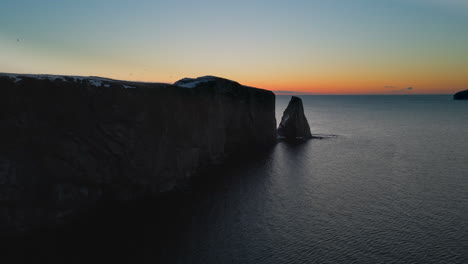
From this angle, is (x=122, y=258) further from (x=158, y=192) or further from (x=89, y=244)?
(x=158, y=192)

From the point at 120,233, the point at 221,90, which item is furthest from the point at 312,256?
the point at 221,90

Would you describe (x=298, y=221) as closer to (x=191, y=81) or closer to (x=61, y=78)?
(x=61, y=78)

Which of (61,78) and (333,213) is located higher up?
(61,78)

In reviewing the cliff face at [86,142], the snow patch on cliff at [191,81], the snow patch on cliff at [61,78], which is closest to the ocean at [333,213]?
the cliff face at [86,142]

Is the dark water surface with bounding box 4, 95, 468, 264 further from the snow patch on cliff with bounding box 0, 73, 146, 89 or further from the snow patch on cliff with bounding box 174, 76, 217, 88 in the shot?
the snow patch on cliff with bounding box 174, 76, 217, 88

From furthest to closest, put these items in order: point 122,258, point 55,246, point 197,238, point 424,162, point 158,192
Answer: point 424,162, point 158,192, point 197,238, point 55,246, point 122,258

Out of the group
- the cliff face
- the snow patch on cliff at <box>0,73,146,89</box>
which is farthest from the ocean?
the snow patch on cliff at <box>0,73,146,89</box>

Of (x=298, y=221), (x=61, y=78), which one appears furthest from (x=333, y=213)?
(x=61, y=78)
